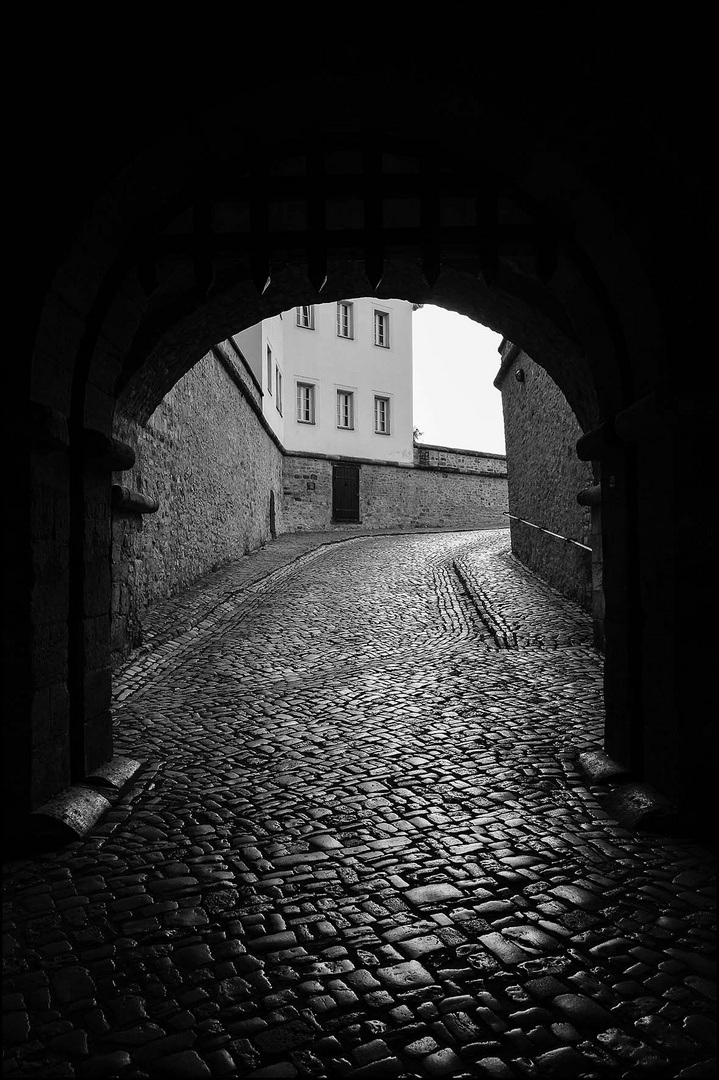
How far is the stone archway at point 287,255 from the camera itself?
3076 mm

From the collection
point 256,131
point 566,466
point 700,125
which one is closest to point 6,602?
point 256,131

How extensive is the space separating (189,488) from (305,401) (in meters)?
14.4

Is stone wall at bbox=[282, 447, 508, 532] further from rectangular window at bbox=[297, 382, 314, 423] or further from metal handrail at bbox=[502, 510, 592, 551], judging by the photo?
metal handrail at bbox=[502, 510, 592, 551]

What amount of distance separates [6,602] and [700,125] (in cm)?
371

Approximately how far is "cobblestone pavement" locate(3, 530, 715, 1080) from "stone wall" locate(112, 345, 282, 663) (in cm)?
208

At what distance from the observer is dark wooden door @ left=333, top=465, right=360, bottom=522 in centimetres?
2362

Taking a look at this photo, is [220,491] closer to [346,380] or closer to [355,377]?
[346,380]

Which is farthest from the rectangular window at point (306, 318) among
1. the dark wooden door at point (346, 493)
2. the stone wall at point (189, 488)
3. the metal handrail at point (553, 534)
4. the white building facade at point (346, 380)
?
the metal handrail at point (553, 534)

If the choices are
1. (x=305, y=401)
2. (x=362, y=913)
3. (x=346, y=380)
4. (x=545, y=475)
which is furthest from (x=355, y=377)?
(x=362, y=913)

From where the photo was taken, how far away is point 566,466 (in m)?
9.53

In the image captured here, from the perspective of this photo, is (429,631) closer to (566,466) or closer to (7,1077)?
(566,466)

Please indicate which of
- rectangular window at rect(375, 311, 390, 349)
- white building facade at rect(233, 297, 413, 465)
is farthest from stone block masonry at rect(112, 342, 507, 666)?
rectangular window at rect(375, 311, 390, 349)

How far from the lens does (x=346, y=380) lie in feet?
82.2

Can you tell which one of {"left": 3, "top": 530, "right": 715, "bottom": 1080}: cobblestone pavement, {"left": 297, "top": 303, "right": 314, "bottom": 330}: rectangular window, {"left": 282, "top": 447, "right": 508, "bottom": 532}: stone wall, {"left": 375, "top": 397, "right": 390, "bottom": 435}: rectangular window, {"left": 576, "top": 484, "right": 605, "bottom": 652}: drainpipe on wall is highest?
{"left": 297, "top": 303, "right": 314, "bottom": 330}: rectangular window
